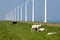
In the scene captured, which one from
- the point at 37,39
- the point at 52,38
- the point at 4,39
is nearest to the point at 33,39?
the point at 37,39

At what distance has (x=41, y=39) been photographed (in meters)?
18.2

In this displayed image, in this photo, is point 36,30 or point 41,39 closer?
point 41,39

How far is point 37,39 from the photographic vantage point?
18.6 m

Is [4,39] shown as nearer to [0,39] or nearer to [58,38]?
[0,39]

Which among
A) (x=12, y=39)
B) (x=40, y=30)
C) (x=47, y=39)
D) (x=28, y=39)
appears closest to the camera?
(x=47, y=39)

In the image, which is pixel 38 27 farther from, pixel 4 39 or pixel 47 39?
pixel 47 39

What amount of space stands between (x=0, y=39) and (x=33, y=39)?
11.9ft

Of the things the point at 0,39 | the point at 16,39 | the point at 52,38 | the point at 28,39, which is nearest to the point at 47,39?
Result: the point at 52,38

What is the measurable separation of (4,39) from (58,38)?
207 inches

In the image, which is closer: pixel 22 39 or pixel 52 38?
pixel 52 38

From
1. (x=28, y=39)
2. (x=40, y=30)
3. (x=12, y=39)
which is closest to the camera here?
(x=28, y=39)

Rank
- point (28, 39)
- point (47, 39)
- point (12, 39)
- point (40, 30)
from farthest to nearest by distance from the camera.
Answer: point (40, 30), point (12, 39), point (28, 39), point (47, 39)

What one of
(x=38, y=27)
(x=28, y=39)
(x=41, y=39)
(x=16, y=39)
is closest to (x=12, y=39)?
(x=16, y=39)

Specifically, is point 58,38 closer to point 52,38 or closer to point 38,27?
point 52,38
